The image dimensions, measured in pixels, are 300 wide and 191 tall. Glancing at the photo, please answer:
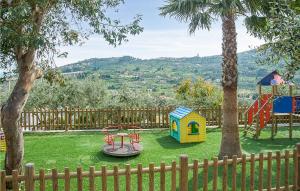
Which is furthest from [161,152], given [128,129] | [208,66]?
[208,66]

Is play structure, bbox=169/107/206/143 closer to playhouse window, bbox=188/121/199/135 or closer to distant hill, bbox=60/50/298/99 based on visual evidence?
playhouse window, bbox=188/121/199/135

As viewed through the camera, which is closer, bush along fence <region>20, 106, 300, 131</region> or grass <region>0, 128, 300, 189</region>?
grass <region>0, 128, 300, 189</region>

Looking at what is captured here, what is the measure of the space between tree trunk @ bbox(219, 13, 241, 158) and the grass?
1071mm

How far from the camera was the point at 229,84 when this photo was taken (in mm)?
11234

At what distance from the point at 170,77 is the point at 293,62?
86.9 meters

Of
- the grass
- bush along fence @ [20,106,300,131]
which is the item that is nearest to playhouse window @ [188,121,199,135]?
the grass

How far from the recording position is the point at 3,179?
6.52 meters

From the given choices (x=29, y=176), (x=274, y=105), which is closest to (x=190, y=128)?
(x=274, y=105)

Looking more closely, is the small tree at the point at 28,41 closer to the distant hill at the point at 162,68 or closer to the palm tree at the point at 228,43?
the palm tree at the point at 228,43

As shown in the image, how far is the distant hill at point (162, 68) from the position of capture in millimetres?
84438

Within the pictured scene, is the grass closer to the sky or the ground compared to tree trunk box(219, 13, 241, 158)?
closer to the ground

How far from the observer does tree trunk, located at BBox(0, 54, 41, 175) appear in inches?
348

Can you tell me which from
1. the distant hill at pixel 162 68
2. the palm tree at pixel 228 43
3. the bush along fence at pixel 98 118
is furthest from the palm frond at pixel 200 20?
the distant hill at pixel 162 68

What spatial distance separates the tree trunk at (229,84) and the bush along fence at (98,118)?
6571 mm
